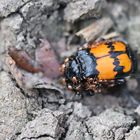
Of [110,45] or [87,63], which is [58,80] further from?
[110,45]

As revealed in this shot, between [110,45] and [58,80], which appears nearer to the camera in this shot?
[110,45]

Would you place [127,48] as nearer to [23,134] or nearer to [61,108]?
[61,108]

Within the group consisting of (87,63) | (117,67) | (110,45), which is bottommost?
(117,67)

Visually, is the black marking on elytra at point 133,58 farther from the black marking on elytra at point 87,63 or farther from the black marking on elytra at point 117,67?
the black marking on elytra at point 87,63

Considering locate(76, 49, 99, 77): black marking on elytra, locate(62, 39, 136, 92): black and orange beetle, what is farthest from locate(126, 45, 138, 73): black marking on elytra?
locate(76, 49, 99, 77): black marking on elytra

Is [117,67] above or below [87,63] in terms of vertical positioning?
below

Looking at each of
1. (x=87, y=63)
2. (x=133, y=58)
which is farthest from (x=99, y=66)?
(x=133, y=58)

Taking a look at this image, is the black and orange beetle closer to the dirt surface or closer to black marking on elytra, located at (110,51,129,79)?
black marking on elytra, located at (110,51,129,79)
